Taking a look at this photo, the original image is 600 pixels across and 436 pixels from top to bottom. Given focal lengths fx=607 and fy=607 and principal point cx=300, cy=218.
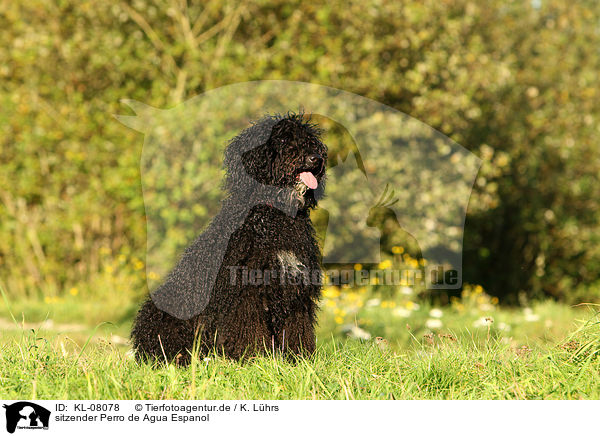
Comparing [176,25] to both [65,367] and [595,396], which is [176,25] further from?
[595,396]

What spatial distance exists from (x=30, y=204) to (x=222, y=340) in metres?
6.03

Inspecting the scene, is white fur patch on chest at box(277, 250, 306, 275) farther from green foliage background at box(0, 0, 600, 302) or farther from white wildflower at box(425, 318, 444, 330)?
green foliage background at box(0, 0, 600, 302)

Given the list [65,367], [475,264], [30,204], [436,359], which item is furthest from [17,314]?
[475,264]

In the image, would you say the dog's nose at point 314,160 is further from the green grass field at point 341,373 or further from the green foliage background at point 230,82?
the green foliage background at point 230,82

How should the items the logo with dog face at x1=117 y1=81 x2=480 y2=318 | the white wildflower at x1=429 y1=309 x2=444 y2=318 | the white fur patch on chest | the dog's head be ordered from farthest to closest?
the logo with dog face at x1=117 y1=81 x2=480 y2=318 → the white wildflower at x1=429 y1=309 x2=444 y2=318 → the dog's head → the white fur patch on chest

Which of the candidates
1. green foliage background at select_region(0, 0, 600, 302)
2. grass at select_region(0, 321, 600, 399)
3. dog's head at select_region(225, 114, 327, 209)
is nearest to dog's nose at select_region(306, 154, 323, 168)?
dog's head at select_region(225, 114, 327, 209)

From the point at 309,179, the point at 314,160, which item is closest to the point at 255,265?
the point at 309,179

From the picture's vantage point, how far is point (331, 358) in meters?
3.80

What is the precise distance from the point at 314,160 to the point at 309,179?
12 cm

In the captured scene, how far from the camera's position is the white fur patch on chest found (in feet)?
11.9
